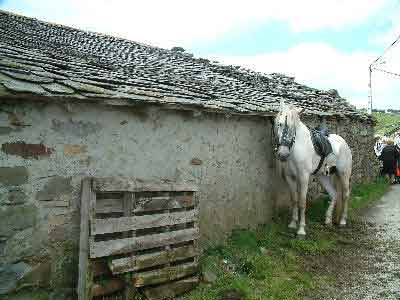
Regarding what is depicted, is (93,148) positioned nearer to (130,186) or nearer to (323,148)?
(130,186)

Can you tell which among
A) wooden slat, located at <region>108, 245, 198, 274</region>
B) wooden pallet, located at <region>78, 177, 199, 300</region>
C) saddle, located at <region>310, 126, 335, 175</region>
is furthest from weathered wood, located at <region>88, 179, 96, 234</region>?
saddle, located at <region>310, 126, 335, 175</region>

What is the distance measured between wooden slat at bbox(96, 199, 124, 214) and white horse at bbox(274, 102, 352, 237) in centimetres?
316

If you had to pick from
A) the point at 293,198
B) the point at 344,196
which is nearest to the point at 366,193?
the point at 344,196

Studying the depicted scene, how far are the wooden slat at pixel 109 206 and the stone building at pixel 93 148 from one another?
307 millimetres

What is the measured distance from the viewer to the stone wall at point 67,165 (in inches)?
153

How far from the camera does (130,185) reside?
440 cm

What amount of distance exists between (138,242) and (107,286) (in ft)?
1.85

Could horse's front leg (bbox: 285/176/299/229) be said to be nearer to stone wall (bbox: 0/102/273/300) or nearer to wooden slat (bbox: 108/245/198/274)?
stone wall (bbox: 0/102/273/300)

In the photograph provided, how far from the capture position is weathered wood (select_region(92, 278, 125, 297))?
406cm

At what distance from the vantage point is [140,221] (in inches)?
174

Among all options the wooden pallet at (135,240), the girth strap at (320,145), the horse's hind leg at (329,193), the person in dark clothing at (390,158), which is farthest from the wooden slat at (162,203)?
the person in dark clothing at (390,158)

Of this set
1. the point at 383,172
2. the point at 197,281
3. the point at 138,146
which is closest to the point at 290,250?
the point at 197,281

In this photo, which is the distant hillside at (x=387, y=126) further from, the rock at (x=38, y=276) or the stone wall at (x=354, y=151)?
the rock at (x=38, y=276)

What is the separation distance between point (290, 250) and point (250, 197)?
1.21 metres
